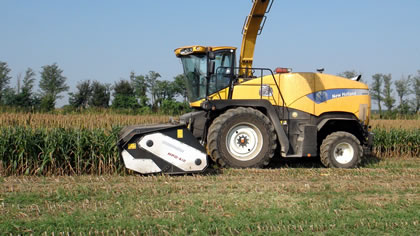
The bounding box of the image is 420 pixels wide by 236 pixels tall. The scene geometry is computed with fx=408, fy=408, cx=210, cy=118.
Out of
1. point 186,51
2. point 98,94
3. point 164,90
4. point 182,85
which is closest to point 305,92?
point 186,51

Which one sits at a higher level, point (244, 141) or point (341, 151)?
point (244, 141)

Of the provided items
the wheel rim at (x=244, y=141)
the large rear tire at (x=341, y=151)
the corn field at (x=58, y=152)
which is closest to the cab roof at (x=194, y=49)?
the wheel rim at (x=244, y=141)

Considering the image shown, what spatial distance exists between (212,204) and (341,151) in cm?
464

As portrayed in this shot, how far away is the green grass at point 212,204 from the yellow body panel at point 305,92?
191 cm

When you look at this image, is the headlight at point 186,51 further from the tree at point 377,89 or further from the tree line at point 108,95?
the tree at point 377,89

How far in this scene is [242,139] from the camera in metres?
8.02

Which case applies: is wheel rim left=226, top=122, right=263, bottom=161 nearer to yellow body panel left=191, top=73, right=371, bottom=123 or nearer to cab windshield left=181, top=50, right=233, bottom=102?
yellow body panel left=191, top=73, right=371, bottom=123

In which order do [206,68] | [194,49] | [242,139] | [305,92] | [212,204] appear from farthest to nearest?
[305,92] < [206,68] < [194,49] < [242,139] < [212,204]

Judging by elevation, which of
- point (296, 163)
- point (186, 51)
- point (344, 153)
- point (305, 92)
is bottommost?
point (296, 163)

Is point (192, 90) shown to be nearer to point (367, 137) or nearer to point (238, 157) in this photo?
point (238, 157)

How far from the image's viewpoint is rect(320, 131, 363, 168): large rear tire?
28.0ft

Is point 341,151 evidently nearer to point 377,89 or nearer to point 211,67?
point 211,67

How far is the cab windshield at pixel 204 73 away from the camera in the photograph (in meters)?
8.59

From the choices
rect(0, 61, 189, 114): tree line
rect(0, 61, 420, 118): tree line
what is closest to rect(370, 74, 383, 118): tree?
rect(0, 61, 420, 118): tree line
